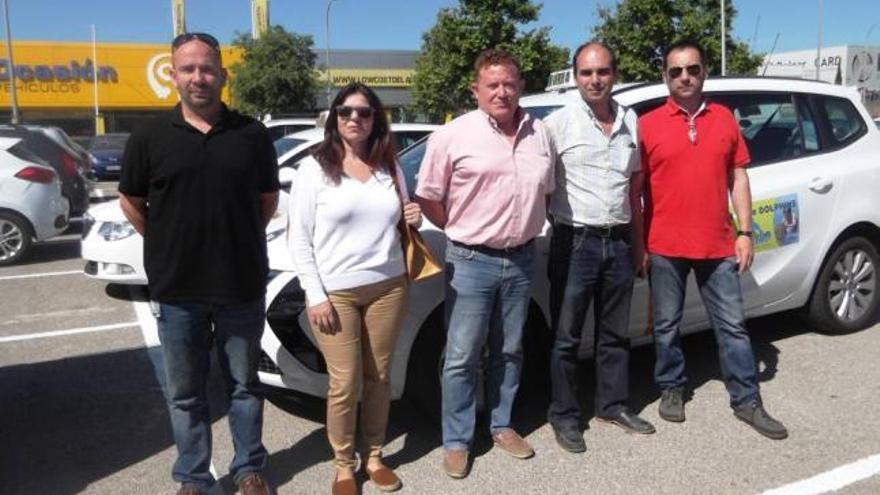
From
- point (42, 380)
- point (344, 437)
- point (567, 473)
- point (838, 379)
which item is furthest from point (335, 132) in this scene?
point (838, 379)

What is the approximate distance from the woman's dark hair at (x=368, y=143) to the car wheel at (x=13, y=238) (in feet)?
23.6

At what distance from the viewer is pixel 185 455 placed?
3.12 m

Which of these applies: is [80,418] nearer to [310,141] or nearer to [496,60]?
[496,60]

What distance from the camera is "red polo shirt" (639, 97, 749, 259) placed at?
3.67 metres

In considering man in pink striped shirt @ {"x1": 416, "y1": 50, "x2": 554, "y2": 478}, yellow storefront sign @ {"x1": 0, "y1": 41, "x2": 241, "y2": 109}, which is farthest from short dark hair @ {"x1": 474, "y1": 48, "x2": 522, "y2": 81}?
yellow storefront sign @ {"x1": 0, "y1": 41, "x2": 241, "y2": 109}

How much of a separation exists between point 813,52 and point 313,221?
5719cm

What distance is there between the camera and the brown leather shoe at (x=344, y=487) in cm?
319

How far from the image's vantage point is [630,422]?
12.6ft

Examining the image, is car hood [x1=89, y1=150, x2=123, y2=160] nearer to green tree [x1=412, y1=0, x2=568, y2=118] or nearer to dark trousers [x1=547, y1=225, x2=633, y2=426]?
green tree [x1=412, y1=0, x2=568, y2=118]

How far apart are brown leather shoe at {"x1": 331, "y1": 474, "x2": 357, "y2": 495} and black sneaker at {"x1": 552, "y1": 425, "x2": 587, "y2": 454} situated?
1040mm

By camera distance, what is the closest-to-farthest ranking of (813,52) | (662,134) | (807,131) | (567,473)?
(567,473) → (662,134) → (807,131) → (813,52)

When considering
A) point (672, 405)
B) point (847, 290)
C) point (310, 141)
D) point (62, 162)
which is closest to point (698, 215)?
point (672, 405)

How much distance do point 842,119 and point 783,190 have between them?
974mm

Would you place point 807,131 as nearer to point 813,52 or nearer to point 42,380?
point 42,380
